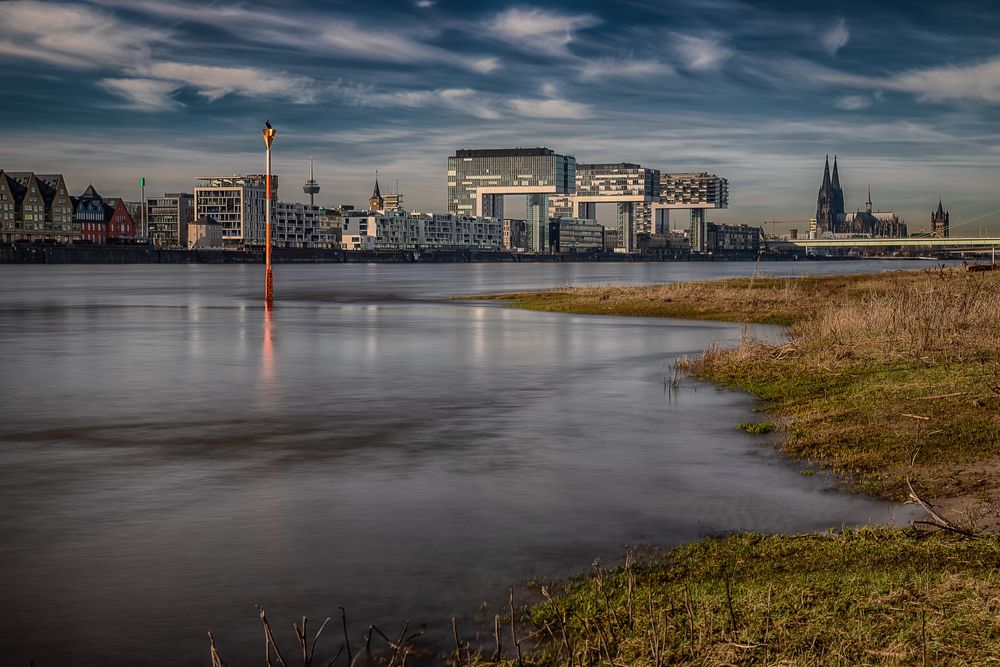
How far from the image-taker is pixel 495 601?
10031 millimetres

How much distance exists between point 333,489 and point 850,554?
7.24 meters

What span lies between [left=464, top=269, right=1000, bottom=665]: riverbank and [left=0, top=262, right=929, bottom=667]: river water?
1.00 meters

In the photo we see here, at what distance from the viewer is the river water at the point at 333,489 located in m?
10.0

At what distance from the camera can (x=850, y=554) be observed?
35.3 ft

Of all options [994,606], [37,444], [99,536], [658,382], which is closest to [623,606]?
[994,606]

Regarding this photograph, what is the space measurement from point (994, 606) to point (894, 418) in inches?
400

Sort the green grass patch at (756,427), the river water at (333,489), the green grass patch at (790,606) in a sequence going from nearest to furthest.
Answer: the green grass patch at (790,606) < the river water at (333,489) < the green grass patch at (756,427)

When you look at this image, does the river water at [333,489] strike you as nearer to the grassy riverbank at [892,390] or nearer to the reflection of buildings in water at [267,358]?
the reflection of buildings in water at [267,358]

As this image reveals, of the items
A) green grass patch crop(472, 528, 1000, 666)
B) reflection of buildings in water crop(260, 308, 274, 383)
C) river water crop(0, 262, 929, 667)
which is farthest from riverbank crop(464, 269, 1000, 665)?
reflection of buildings in water crop(260, 308, 274, 383)

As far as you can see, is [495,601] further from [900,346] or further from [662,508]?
[900,346]

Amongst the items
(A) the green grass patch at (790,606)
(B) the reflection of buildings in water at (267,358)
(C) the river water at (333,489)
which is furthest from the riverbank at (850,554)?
(B) the reflection of buildings in water at (267,358)

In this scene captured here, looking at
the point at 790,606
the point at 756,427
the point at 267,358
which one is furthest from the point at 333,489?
the point at 267,358

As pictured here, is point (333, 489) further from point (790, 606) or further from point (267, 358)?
point (267, 358)

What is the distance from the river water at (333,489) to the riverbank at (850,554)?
3.27 ft
